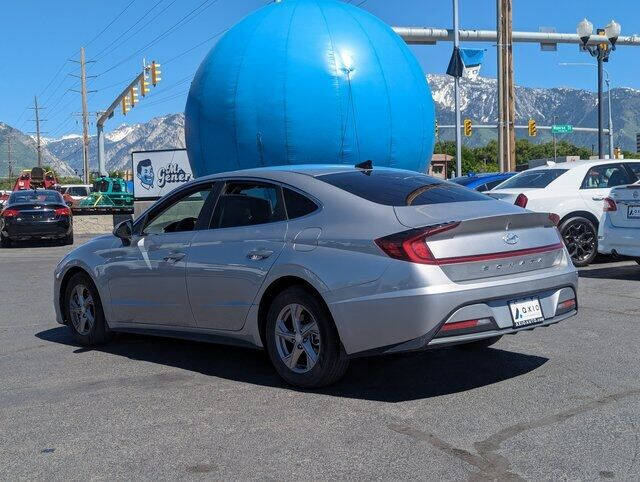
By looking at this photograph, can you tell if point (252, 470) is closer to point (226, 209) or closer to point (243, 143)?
point (226, 209)

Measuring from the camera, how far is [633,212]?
416 inches

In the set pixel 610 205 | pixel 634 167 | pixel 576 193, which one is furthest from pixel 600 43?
pixel 610 205

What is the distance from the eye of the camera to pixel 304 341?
17.8 ft

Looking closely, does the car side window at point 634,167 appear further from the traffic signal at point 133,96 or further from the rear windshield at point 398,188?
the traffic signal at point 133,96

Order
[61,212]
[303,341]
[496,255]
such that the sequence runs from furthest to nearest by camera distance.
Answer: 1. [61,212]
2. [303,341]
3. [496,255]

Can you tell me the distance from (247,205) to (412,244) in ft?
5.28

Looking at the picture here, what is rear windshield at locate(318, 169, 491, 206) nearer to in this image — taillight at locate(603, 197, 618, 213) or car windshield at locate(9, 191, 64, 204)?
taillight at locate(603, 197, 618, 213)

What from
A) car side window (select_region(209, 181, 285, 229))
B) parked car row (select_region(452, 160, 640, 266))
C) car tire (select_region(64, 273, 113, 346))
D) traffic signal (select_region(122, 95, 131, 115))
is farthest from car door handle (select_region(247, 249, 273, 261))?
traffic signal (select_region(122, 95, 131, 115))

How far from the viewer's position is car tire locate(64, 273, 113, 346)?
7227 millimetres

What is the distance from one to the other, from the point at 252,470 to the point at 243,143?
853 cm

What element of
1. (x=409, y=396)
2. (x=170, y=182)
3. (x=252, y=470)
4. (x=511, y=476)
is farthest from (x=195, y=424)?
(x=170, y=182)

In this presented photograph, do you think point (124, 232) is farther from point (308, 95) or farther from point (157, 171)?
point (157, 171)

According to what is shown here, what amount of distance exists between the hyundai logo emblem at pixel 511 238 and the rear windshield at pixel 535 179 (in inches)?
296

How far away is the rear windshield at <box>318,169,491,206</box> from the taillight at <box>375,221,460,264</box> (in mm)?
410
